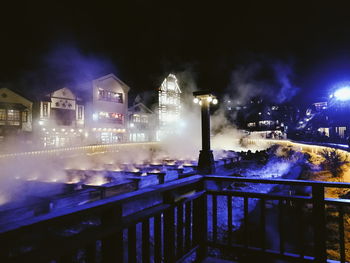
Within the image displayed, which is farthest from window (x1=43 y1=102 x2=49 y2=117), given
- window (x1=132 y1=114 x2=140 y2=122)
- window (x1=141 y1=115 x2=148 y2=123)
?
window (x1=141 y1=115 x2=148 y2=123)

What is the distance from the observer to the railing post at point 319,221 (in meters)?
2.82

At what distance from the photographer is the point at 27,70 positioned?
86.4ft

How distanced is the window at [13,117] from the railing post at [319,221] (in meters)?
26.3

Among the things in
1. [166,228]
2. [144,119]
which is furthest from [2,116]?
[166,228]

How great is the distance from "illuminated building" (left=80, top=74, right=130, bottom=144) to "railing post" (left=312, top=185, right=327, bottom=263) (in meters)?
27.4

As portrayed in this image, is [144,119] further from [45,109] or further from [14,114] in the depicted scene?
[14,114]

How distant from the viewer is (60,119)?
81.8ft

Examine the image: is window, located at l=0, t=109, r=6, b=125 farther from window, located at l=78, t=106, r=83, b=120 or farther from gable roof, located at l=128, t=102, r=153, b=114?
gable roof, located at l=128, t=102, r=153, b=114

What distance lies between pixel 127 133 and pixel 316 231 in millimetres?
29635

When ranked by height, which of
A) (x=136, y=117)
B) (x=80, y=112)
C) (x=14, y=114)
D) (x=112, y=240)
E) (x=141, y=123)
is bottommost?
(x=112, y=240)

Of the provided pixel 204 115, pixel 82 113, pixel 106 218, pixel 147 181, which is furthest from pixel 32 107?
pixel 106 218

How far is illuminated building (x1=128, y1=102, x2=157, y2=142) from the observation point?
32.1m

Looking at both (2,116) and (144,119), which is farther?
(144,119)

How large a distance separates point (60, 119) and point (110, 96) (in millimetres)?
7220
